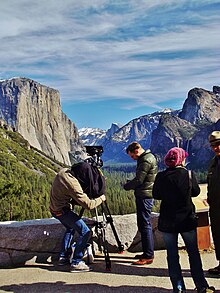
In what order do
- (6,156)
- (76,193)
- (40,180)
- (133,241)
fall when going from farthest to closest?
1. (6,156)
2. (40,180)
3. (133,241)
4. (76,193)

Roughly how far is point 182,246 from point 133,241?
97cm

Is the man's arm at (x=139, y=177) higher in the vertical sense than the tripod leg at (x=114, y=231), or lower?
higher

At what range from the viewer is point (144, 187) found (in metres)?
7.09

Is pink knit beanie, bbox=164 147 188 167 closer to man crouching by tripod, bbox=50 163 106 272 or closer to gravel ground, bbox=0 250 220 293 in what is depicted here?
man crouching by tripod, bbox=50 163 106 272

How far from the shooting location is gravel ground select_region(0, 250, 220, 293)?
621 cm

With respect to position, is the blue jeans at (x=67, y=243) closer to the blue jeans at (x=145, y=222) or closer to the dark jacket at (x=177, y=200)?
the blue jeans at (x=145, y=222)

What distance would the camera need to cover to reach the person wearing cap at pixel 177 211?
17.8 ft

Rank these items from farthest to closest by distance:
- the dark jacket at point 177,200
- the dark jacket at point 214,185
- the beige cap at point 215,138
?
Answer: the dark jacket at point 214,185
the beige cap at point 215,138
the dark jacket at point 177,200

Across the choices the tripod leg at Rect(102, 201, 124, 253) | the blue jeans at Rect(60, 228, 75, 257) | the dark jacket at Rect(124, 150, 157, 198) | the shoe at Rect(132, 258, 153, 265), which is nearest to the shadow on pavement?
the blue jeans at Rect(60, 228, 75, 257)

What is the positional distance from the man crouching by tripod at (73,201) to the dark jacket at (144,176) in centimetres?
58

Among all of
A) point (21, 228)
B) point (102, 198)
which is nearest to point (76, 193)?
point (102, 198)

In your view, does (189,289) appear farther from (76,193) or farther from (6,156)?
(6,156)

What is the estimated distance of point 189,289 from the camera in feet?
19.3

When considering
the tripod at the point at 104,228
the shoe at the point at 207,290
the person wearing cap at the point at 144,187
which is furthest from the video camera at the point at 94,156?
the shoe at the point at 207,290
